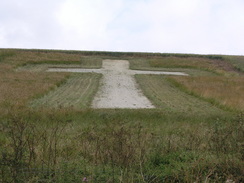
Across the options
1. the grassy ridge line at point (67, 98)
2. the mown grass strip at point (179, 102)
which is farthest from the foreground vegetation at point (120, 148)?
the grassy ridge line at point (67, 98)

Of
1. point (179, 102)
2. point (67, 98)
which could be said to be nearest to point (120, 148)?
point (179, 102)

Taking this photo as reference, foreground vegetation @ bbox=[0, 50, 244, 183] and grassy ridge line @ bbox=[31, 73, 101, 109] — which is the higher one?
foreground vegetation @ bbox=[0, 50, 244, 183]

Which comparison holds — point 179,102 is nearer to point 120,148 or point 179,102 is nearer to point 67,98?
point 67,98

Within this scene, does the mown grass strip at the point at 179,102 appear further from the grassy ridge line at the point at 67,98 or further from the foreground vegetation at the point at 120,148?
the grassy ridge line at the point at 67,98

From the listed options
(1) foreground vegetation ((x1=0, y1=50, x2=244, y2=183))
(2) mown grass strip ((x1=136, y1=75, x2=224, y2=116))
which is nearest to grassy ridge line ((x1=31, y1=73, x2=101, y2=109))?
(1) foreground vegetation ((x1=0, y1=50, x2=244, y2=183))

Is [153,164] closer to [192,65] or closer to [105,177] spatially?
[105,177]

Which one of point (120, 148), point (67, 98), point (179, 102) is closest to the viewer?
point (120, 148)

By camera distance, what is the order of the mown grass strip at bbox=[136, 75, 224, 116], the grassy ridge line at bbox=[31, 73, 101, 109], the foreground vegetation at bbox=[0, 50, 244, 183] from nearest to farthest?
1. the foreground vegetation at bbox=[0, 50, 244, 183]
2. the mown grass strip at bbox=[136, 75, 224, 116]
3. the grassy ridge line at bbox=[31, 73, 101, 109]

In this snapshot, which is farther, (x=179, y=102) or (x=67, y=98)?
(x=67, y=98)

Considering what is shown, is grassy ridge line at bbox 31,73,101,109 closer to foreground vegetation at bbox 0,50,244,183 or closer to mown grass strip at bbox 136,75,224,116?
foreground vegetation at bbox 0,50,244,183

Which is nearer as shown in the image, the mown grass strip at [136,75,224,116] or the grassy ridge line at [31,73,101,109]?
the mown grass strip at [136,75,224,116]

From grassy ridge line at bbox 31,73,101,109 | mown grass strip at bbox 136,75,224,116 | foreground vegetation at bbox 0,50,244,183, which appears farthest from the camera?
grassy ridge line at bbox 31,73,101,109

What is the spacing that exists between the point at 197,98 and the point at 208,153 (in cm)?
1276

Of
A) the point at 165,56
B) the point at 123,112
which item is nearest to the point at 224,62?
the point at 165,56
